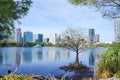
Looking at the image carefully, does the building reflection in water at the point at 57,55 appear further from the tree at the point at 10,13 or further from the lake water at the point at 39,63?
the tree at the point at 10,13

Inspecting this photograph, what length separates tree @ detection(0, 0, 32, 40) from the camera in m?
18.4

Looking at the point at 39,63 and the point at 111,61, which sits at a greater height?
the point at 111,61

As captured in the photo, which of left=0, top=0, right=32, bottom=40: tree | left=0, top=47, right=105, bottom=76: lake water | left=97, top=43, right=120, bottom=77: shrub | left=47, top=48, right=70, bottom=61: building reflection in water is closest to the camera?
left=97, top=43, right=120, bottom=77: shrub

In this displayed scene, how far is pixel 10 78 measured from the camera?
4.38 m

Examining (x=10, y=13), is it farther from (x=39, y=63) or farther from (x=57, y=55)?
(x=57, y=55)

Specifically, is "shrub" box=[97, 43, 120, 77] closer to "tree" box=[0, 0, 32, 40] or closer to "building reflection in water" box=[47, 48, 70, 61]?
"tree" box=[0, 0, 32, 40]

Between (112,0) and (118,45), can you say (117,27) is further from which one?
(112,0)

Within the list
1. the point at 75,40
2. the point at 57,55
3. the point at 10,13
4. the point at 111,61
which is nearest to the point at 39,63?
the point at 75,40

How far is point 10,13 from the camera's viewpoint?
63.3 feet

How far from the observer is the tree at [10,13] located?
1840 cm

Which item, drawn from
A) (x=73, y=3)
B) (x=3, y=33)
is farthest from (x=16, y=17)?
(x=73, y=3)

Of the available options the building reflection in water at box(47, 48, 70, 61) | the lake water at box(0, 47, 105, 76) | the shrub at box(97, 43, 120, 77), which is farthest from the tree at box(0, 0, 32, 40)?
the building reflection in water at box(47, 48, 70, 61)

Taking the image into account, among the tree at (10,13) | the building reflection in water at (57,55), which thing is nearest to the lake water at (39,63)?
the building reflection in water at (57,55)

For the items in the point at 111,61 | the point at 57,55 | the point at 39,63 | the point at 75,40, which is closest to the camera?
the point at 111,61
